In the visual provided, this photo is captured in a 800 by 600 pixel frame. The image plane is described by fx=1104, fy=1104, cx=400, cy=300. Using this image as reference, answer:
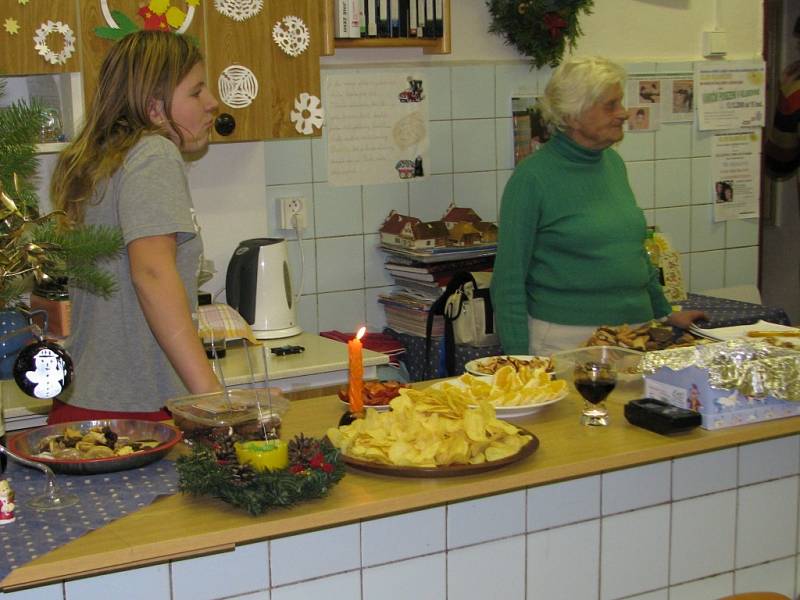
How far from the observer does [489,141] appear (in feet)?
13.6

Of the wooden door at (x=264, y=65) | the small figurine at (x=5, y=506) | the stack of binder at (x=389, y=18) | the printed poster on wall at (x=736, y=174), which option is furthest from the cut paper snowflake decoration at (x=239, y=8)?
the printed poster on wall at (x=736, y=174)

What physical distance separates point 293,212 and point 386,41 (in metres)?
0.65

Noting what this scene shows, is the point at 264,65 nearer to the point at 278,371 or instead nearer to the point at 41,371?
the point at 278,371

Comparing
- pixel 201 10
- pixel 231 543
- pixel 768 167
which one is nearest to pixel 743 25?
pixel 768 167

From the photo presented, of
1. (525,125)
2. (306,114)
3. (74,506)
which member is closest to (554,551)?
(74,506)

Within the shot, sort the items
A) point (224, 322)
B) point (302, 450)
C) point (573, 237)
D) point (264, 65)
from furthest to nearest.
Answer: point (264, 65) < point (224, 322) < point (573, 237) < point (302, 450)

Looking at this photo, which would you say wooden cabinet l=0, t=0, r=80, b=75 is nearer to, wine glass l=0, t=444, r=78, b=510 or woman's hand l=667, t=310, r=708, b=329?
wine glass l=0, t=444, r=78, b=510

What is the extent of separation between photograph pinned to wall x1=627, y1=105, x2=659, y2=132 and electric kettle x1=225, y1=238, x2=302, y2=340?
1677 millimetres

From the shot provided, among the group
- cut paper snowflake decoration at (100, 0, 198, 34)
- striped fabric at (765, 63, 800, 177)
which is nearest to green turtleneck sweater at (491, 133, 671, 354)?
cut paper snowflake decoration at (100, 0, 198, 34)

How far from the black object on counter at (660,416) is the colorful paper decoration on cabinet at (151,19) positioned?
5.36ft

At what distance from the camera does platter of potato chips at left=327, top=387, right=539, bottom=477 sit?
1784 mm

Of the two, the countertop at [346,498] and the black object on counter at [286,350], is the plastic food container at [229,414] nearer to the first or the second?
the countertop at [346,498]

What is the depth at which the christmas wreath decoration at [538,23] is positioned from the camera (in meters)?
3.98

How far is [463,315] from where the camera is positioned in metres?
3.66
